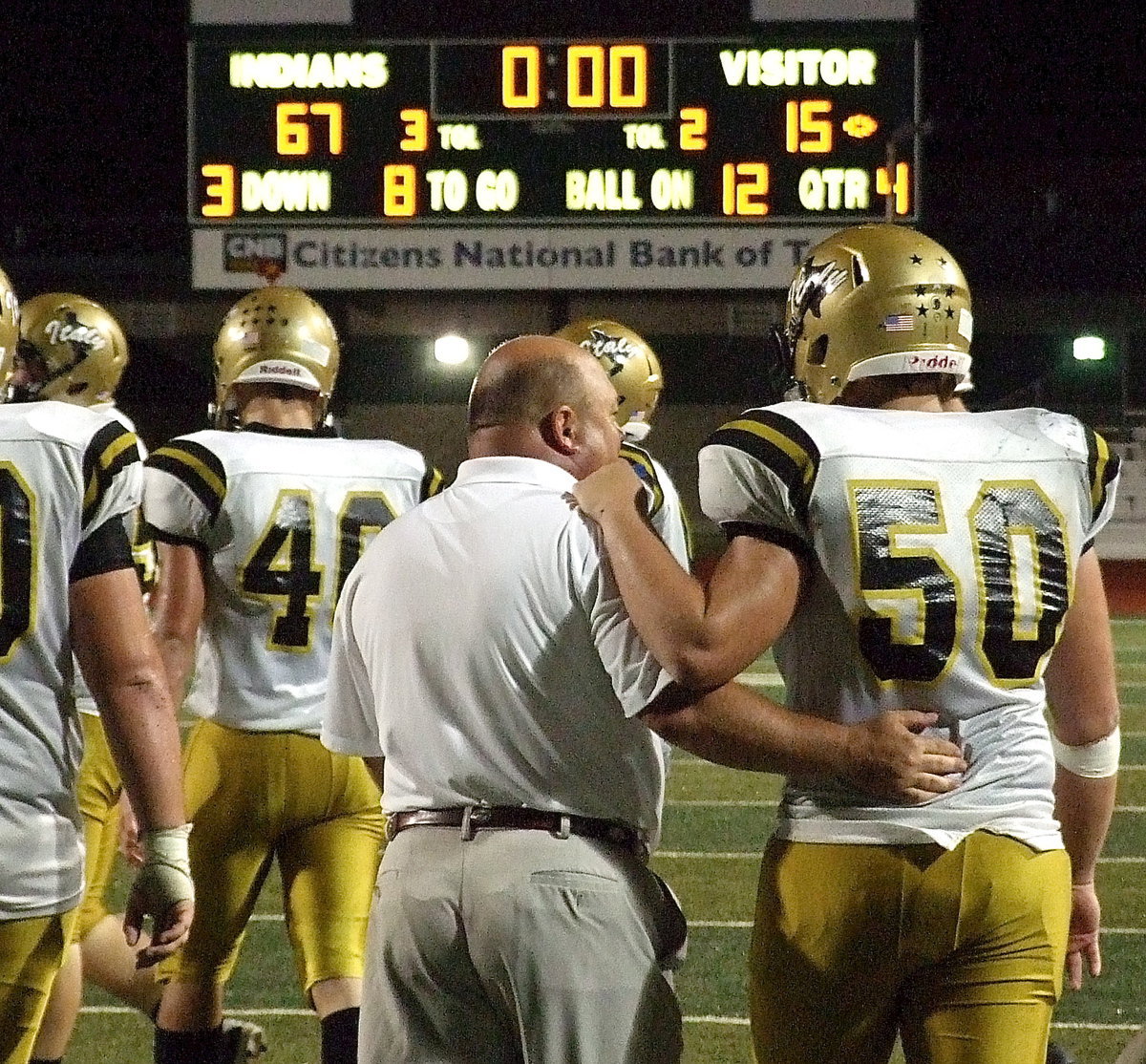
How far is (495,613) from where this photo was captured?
7.41 feet

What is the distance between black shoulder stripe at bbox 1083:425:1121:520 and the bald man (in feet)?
1.45

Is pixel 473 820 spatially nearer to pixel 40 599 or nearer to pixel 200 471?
pixel 40 599

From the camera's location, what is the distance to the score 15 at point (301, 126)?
1242 centimetres

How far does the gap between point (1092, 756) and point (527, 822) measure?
34.4 inches

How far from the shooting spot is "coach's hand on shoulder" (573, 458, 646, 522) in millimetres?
2230

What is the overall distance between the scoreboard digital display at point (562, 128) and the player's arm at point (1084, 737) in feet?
32.8

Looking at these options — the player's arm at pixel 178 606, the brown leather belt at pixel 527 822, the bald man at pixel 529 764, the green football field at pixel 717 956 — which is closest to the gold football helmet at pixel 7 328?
the bald man at pixel 529 764

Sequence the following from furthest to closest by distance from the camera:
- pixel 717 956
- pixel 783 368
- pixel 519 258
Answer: pixel 519 258 → pixel 717 956 → pixel 783 368

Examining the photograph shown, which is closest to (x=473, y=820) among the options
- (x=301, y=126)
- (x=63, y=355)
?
(x=63, y=355)

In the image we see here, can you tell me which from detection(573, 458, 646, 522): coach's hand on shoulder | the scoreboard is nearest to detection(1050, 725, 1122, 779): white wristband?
detection(573, 458, 646, 522): coach's hand on shoulder

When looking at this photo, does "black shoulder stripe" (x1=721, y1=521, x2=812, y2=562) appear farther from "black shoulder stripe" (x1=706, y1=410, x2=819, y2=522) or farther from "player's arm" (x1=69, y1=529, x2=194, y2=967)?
"player's arm" (x1=69, y1=529, x2=194, y2=967)

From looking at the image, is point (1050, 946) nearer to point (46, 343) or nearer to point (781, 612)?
point (781, 612)

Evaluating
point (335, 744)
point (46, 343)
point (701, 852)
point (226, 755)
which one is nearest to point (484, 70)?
point (701, 852)

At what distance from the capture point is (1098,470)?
8.05ft
